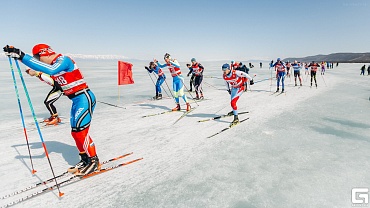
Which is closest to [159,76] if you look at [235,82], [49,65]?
[235,82]

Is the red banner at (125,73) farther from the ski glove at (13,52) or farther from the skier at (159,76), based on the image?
the ski glove at (13,52)

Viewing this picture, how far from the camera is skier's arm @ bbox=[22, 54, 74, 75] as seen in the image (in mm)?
2604

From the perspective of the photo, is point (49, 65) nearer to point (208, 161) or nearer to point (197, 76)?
point (208, 161)

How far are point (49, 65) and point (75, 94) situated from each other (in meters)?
0.62

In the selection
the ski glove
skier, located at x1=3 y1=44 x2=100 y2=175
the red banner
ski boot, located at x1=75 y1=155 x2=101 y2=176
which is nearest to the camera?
the ski glove

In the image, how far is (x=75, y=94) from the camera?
3.21 m

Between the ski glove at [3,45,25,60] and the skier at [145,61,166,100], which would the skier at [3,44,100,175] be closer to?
the ski glove at [3,45,25,60]

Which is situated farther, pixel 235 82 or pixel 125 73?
pixel 125 73

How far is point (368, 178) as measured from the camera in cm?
310

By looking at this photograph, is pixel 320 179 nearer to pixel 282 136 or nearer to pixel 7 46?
pixel 282 136

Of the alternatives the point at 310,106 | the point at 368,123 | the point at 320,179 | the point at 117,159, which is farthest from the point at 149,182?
the point at 310,106

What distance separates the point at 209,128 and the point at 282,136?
1.90m

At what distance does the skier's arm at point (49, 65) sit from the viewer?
2.60 metres

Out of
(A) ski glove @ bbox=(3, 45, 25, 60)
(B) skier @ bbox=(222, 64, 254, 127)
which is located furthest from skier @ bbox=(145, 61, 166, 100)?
(A) ski glove @ bbox=(3, 45, 25, 60)
